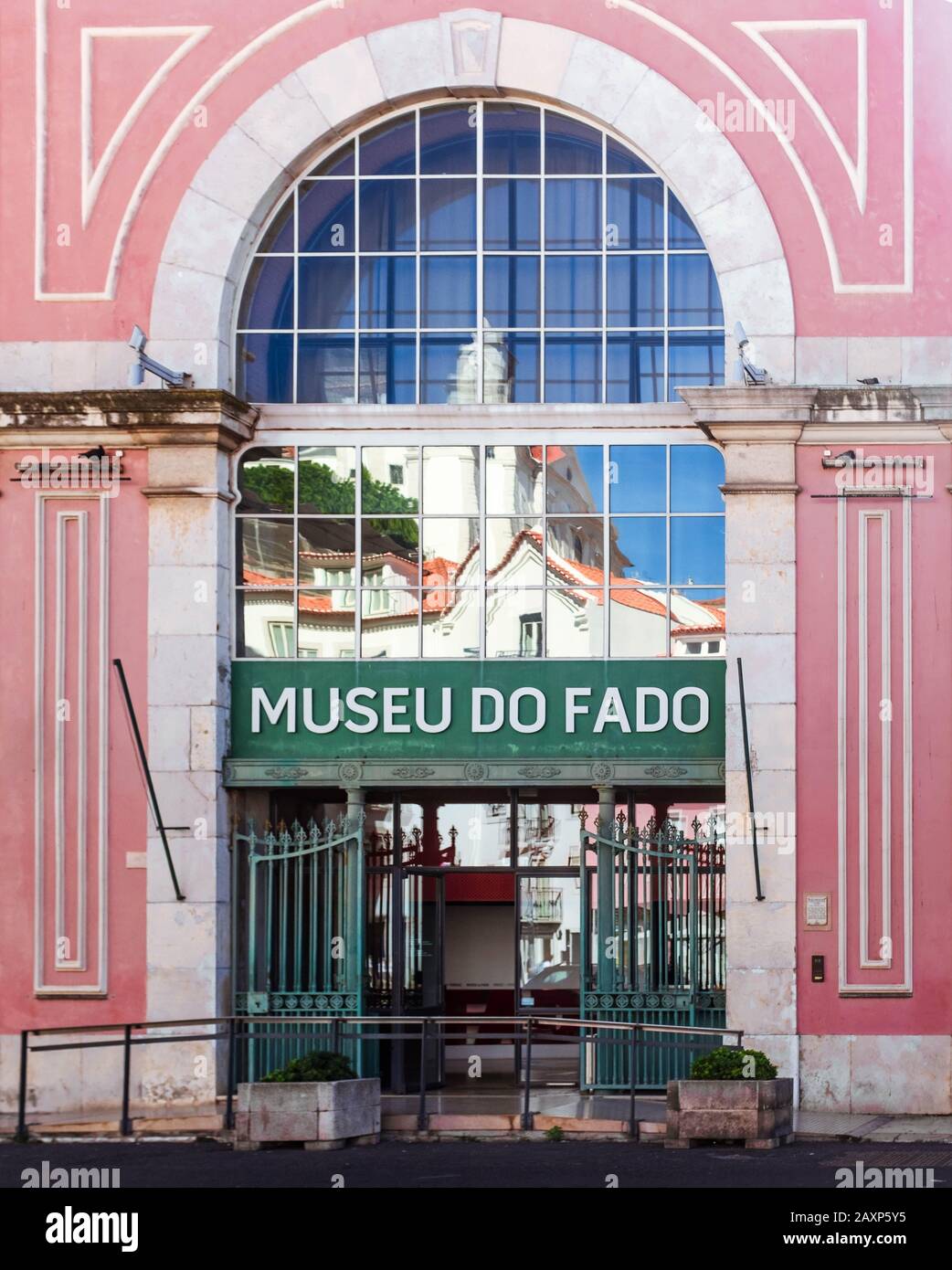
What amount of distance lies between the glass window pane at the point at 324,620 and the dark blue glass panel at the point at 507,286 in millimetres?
3345

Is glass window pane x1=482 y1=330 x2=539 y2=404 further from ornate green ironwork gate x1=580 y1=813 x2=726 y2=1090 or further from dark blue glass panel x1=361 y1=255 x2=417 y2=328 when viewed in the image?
ornate green ironwork gate x1=580 y1=813 x2=726 y2=1090

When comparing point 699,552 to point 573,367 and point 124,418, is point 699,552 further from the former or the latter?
point 124,418

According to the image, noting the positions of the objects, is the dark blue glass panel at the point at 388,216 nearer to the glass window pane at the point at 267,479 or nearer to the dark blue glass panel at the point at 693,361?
the glass window pane at the point at 267,479

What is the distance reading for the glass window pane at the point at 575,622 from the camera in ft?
78.4

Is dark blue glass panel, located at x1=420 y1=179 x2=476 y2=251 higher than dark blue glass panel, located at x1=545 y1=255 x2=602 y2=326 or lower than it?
higher

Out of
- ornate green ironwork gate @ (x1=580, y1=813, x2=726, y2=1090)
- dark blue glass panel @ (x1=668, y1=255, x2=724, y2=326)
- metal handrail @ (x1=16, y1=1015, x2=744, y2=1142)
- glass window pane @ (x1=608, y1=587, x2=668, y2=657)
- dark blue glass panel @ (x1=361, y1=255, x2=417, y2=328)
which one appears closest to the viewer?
metal handrail @ (x1=16, y1=1015, x2=744, y2=1142)

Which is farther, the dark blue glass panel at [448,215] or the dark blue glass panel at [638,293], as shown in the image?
the dark blue glass panel at [448,215]

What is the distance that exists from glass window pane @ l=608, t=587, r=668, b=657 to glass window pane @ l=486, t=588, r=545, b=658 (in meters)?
0.79

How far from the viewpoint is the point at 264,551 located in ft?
79.5

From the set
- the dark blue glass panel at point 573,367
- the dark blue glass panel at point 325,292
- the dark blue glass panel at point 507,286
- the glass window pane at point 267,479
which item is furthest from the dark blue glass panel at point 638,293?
the glass window pane at point 267,479

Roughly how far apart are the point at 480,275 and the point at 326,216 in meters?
1.82

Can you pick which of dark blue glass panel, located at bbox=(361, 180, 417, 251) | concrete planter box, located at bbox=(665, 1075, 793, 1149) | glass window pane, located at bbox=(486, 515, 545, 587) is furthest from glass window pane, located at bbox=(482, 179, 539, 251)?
concrete planter box, located at bbox=(665, 1075, 793, 1149)

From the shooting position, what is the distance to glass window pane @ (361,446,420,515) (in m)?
24.2

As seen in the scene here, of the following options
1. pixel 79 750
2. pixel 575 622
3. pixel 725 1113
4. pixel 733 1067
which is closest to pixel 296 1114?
pixel 725 1113
